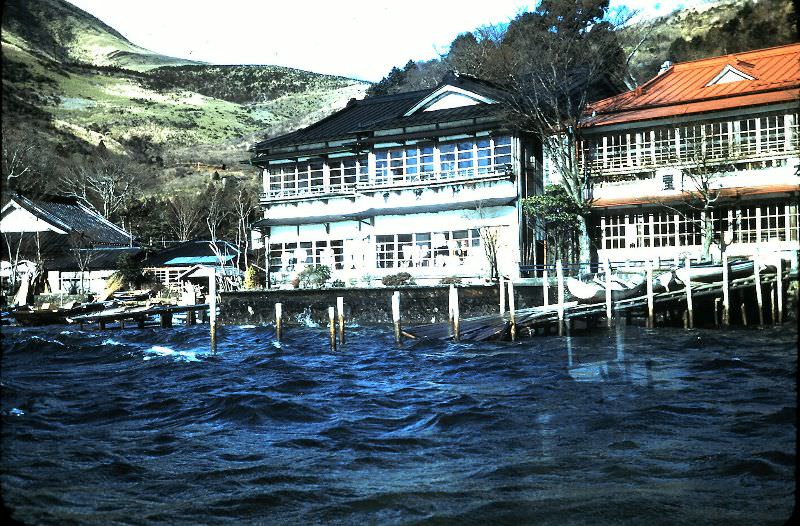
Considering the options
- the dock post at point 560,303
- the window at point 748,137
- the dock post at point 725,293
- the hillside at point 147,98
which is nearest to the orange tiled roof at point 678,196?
the window at point 748,137

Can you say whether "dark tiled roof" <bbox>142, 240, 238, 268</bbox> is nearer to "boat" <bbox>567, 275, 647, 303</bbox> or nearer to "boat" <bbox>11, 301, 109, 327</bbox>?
"boat" <bbox>11, 301, 109, 327</bbox>

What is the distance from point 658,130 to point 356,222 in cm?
1415

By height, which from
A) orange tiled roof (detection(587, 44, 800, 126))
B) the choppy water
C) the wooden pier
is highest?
orange tiled roof (detection(587, 44, 800, 126))

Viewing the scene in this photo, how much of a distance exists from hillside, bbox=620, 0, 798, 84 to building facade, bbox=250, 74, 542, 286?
11.3 metres

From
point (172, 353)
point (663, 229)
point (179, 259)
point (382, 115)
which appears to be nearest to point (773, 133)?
point (663, 229)

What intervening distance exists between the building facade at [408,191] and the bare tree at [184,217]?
2339 cm

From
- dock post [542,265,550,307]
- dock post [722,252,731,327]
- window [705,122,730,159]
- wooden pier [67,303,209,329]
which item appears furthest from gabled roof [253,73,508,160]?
dock post [722,252,731,327]

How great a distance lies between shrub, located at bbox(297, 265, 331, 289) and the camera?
3397 centimetres

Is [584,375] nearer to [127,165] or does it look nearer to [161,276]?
[161,276]

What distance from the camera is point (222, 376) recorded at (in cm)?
1869

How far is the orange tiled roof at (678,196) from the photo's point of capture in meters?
28.0

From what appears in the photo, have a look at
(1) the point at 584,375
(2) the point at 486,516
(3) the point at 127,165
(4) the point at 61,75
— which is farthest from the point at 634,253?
(4) the point at 61,75

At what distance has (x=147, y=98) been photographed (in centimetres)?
12175

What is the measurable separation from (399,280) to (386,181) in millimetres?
5817
